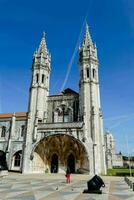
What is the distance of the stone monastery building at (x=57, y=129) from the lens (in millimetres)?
33906

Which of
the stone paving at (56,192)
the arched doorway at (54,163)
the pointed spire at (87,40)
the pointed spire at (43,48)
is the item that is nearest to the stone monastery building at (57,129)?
the arched doorway at (54,163)

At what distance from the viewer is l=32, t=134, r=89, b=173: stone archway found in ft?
114

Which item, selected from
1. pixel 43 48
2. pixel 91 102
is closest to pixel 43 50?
pixel 43 48

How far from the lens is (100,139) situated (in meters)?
34.3

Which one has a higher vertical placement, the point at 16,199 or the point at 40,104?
the point at 40,104

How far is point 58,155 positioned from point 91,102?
35.9ft

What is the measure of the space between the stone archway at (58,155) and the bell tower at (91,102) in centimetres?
289

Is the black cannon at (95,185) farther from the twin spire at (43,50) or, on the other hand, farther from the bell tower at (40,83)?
the twin spire at (43,50)

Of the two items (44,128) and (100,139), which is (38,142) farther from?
(100,139)

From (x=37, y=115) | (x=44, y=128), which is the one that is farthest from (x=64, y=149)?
(x=37, y=115)

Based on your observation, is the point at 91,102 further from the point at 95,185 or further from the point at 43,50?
the point at 95,185

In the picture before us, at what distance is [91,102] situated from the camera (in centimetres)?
3631

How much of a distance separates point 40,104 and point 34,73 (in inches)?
280

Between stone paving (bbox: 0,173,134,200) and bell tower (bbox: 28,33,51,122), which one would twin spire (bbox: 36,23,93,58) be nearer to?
bell tower (bbox: 28,33,51,122)
